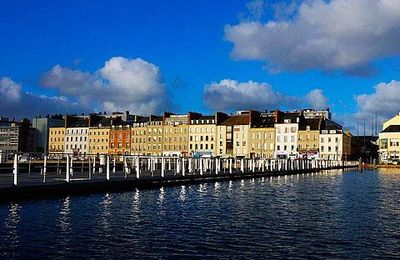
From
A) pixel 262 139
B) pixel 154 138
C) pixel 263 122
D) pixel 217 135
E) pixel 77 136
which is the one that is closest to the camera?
pixel 262 139

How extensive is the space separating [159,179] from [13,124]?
143308 mm

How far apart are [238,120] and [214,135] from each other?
7.15 metres

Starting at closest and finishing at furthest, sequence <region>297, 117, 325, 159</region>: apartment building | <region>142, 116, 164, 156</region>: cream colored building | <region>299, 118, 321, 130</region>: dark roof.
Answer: <region>297, 117, 325, 159</region>: apartment building < <region>299, 118, 321, 130</region>: dark roof < <region>142, 116, 164, 156</region>: cream colored building

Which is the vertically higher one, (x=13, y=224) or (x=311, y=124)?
(x=311, y=124)

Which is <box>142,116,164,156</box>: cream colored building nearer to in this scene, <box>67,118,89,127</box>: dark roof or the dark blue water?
<box>67,118,89,127</box>: dark roof

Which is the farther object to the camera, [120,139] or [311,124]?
[120,139]

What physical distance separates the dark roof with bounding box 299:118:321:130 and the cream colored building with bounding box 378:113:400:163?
67.0 ft

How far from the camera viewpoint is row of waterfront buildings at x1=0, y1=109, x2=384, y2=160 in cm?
12912

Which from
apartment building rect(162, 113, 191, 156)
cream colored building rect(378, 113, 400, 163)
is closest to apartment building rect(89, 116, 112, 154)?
apartment building rect(162, 113, 191, 156)

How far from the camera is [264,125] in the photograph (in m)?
134

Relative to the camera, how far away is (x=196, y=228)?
2116 centimetres

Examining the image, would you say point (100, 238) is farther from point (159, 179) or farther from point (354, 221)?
point (159, 179)

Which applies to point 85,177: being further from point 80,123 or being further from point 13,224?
point 80,123

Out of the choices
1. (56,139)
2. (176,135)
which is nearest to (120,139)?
(176,135)
